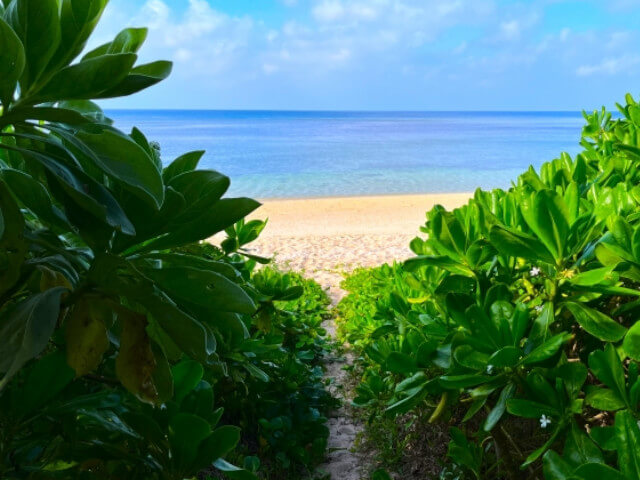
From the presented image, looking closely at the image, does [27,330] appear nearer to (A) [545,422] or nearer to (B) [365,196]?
(A) [545,422]

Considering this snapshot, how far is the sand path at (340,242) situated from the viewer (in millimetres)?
3330

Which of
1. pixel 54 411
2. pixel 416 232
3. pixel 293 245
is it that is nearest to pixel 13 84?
pixel 54 411

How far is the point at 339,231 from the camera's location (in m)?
12.0

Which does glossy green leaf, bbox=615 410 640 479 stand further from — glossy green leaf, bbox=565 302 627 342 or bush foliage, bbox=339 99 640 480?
glossy green leaf, bbox=565 302 627 342

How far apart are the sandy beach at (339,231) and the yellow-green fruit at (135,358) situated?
567 centimetres

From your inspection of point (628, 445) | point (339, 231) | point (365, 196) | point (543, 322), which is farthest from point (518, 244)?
point (365, 196)

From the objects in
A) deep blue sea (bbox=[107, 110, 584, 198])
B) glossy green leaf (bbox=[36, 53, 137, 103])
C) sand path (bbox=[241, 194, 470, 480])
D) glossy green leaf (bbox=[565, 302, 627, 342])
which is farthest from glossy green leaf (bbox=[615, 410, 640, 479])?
deep blue sea (bbox=[107, 110, 584, 198])

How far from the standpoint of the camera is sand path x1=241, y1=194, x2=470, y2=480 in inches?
131

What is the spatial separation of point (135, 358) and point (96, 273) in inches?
5.4

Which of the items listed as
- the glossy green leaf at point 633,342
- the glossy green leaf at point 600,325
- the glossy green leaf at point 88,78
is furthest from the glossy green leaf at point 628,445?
the glossy green leaf at point 88,78

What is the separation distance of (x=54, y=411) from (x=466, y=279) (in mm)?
1026

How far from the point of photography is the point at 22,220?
806mm

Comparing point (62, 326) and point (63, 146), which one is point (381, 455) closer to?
point (62, 326)

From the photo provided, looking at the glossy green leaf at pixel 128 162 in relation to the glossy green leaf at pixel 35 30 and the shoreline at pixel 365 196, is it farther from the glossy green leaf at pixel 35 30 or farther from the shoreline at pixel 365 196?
the shoreline at pixel 365 196
